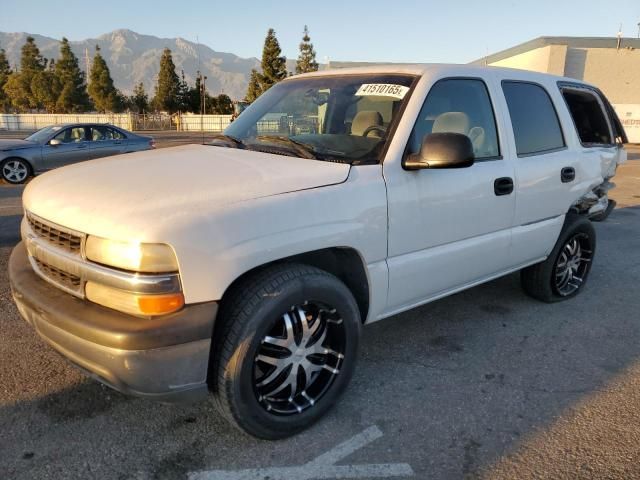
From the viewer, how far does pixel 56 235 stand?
2.40 m

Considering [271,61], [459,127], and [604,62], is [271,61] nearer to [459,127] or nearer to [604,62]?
[604,62]

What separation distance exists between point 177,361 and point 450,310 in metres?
2.79

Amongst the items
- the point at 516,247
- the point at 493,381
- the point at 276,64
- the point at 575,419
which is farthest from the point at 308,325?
the point at 276,64

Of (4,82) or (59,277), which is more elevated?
(4,82)

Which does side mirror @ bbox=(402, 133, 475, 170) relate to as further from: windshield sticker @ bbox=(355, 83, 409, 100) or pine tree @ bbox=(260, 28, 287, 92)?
pine tree @ bbox=(260, 28, 287, 92)

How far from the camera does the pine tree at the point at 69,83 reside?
58219 mm

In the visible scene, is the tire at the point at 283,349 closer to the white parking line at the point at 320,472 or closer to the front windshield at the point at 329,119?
Result: the white parking line at the point at 320,472

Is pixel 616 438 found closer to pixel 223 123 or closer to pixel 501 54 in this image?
pixel 501 54

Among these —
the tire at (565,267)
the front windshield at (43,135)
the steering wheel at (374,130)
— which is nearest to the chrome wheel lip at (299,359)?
the steering wheel at (374,130)

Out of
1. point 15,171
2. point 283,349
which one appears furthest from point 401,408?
point 15,171

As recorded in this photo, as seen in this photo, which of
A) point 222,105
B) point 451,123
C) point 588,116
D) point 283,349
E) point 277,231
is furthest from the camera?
point 222,105

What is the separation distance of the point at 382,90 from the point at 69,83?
212 feet

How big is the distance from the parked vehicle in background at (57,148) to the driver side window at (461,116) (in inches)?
424

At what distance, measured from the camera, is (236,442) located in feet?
8.20
